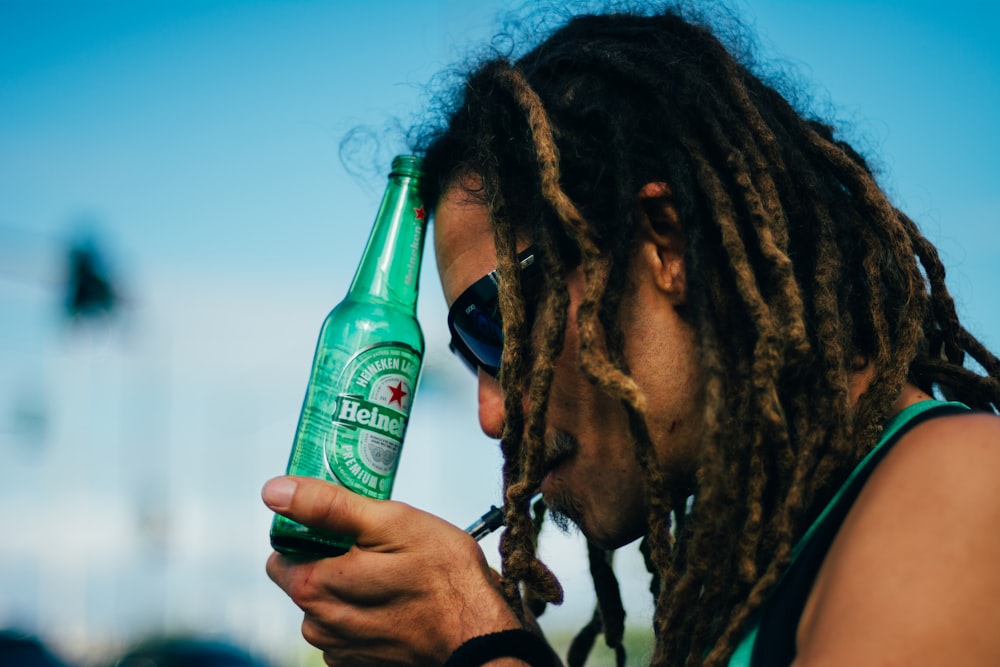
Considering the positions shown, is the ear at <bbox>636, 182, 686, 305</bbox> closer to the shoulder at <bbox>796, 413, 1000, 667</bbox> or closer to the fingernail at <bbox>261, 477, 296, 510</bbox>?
the shoulder at <bbox>796, 413, 1000, 667</bbox>

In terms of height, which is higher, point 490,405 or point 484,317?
point 484,317

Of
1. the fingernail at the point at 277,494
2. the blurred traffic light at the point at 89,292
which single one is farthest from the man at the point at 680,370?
the blurred traffic light at the point at 89,292

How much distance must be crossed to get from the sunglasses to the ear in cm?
26

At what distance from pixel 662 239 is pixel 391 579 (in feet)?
3.15

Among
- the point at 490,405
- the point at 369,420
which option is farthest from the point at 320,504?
the point at 490,405

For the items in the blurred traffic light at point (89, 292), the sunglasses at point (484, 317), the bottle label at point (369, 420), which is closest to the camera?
the bottle label at point (369, 420)

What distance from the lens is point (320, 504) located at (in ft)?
6.12

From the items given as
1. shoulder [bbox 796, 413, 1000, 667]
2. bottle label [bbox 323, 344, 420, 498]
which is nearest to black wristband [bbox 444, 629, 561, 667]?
bottle label [bbox 323, 344, 420, 498]

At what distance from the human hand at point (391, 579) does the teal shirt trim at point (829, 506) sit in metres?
0.52

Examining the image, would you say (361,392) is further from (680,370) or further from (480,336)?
(680,370)

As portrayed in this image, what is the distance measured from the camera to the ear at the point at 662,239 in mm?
2006

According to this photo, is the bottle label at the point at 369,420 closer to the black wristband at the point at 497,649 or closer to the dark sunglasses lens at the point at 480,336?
the dark sunglasses lens at the point at 480,336

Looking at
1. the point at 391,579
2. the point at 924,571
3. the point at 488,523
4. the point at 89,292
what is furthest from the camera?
the point at 89,292

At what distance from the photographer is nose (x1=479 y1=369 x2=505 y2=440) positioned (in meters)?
2.28
